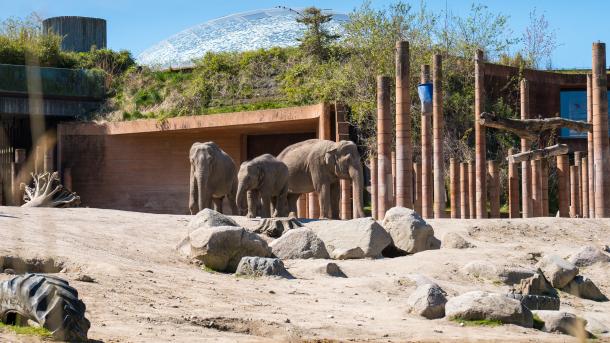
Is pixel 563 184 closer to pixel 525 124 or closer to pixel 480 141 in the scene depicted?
pixel 480 141

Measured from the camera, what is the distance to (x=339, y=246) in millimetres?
17875

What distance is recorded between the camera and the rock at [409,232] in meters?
18.2

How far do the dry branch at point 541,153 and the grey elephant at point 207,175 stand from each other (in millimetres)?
7107

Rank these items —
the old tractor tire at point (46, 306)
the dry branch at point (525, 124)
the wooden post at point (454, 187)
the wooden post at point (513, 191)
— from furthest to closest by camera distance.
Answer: the wooden post at point (454, 187)
the wooden post at point (513, 191)
the dry branch at point (525, 124)
the old tractor tire at point (46, 306)

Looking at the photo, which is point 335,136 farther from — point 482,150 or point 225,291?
point 225,291

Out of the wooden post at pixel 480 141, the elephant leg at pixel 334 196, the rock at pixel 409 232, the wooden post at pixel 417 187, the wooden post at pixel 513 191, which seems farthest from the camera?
the wooden post at pixel 417 187

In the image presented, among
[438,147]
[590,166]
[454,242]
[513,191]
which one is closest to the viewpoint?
[454,242]

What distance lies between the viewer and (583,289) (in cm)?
1590

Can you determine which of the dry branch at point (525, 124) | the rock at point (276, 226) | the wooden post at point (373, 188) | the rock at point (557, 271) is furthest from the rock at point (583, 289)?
the wooden post at point (373, 188)

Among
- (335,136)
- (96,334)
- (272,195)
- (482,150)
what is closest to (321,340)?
(96,334)

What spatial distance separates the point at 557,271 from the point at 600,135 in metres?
9.43

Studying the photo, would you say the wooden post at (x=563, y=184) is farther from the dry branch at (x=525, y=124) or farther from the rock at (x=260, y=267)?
the rock at (x=260, y=267)

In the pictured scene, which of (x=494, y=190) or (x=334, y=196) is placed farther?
(x=494, y=190)

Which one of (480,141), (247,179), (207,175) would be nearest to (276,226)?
(247,179)
